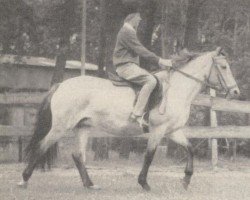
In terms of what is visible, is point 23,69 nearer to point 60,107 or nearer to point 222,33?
point 222,33

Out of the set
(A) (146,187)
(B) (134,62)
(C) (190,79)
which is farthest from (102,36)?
(A) (146,187)

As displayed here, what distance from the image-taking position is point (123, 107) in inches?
433

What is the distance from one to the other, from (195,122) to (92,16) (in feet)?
39.2

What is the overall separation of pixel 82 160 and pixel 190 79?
247cm

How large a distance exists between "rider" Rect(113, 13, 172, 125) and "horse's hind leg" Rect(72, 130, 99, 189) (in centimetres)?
121

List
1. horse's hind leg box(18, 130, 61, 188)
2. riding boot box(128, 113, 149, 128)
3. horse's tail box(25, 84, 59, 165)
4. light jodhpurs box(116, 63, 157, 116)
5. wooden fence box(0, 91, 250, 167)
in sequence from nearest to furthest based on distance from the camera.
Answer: light jodhpurs box(116, 63, 157, 116) < riding boot box(128, 113, 149, 128) < horse's hind leg box(18, 130, 61, 188) < horse's tail box(25, 84, 59, 165) < wooden fence box(0, 91, 250, 167)

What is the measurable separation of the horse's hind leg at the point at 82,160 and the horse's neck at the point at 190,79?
1969 millimetres

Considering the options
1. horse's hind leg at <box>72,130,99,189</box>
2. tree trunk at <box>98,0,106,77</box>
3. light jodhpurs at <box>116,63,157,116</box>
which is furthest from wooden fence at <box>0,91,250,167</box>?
tree trunk at <box>98,0,106,77</box>

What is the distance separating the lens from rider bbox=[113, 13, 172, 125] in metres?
10.8

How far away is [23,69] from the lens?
34.9m

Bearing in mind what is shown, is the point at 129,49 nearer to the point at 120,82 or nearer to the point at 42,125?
the point at 120,82

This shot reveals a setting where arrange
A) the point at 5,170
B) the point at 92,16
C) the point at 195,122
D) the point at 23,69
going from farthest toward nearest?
the point at 23,69, the point at 92,16, the point at 195,122, the point at 5,170

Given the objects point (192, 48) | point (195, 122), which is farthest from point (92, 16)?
Result: point (192, 48)

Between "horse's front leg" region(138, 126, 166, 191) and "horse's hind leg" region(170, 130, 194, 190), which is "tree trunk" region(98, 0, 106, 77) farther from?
"horse's front leg" region(138, 126, 166, 191)
